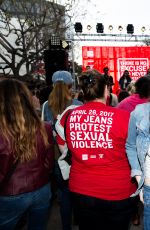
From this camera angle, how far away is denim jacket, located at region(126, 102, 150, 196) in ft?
8.51

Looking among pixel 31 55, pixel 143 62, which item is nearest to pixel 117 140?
pixel 143 62

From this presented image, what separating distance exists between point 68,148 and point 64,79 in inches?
48.1

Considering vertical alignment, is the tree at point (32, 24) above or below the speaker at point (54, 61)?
above

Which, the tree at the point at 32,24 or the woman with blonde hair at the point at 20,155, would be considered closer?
the woman with blonde hair at the point at 20,155

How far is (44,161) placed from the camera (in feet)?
8.80

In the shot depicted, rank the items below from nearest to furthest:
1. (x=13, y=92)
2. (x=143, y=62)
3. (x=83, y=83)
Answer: (x=13, y=92), (x=83, y=83), (x=143, y=62)

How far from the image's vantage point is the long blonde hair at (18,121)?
2.50m

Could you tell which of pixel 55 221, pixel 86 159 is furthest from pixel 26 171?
pixel 55 221

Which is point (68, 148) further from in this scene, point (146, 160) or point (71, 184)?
point (146, 160)

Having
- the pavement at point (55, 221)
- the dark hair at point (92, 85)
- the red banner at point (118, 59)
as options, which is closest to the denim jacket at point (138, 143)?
the dark hair at point (92, 85)

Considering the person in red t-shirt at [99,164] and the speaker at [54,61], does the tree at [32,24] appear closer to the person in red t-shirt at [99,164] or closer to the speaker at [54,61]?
the speaker at [54,61]

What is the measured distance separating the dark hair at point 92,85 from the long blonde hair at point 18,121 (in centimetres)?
42

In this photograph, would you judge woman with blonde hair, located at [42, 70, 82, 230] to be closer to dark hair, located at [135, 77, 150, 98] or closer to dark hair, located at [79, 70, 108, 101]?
dark hair, located at [135, 77, 150, 98]

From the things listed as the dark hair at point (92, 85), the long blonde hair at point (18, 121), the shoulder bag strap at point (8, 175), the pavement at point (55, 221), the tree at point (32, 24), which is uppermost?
the tree at point (32, 24)
